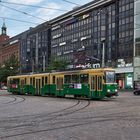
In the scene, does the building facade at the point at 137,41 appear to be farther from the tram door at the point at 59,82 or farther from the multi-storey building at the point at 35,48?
the tram door at the point at 59,82

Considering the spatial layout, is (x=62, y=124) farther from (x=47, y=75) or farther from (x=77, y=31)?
(x=77, y=31)

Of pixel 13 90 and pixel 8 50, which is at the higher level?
pixel 8 50

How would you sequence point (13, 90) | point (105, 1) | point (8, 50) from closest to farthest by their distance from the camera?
1. point (13, 90)
2. point (105, 1)
3. point (8, 50)

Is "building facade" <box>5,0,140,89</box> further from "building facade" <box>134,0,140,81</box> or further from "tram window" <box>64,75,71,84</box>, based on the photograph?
"tram window" <box>64,75,71,84</box>

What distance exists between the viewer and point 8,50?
145 metres

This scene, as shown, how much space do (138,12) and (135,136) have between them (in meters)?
66.1

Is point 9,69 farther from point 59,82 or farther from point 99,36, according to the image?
point 59,82

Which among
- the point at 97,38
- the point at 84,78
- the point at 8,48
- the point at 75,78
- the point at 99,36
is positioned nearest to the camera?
the point at 84,78

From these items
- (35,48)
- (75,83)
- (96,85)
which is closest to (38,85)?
(75,83)

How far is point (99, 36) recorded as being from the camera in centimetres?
8806

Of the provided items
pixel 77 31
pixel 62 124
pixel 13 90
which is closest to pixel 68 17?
pixel 77 31

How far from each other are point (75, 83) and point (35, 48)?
78538 millimetres

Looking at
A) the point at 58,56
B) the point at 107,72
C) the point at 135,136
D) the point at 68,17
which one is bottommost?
the point at 135,136

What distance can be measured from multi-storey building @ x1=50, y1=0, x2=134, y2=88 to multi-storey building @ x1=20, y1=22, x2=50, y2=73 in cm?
562
